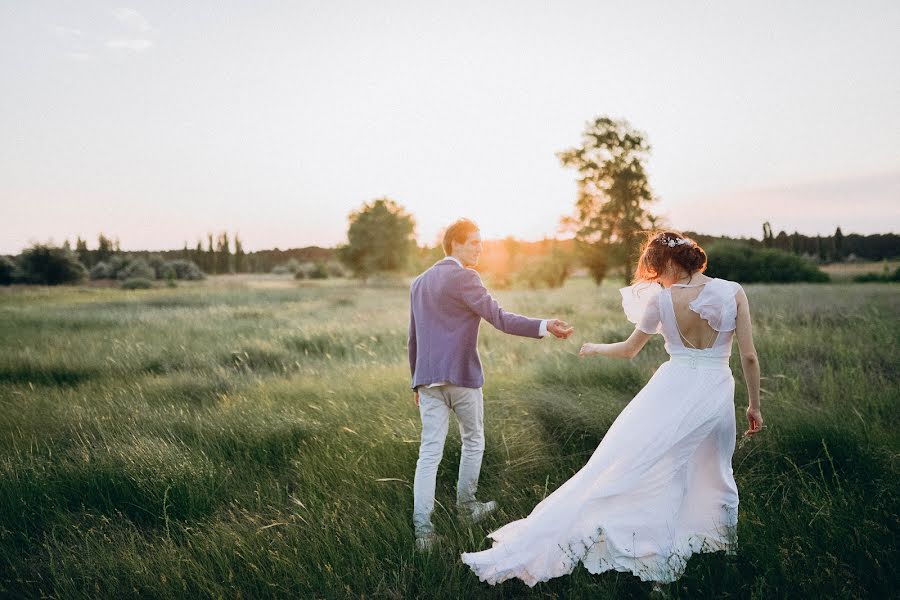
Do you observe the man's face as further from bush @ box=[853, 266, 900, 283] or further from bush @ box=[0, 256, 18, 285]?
bush @ box=[853, 266, 900, 283]

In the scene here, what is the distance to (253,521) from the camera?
11.5 feet

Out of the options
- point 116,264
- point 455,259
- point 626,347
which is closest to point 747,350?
point 626,347

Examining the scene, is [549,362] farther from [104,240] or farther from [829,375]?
[104,240]

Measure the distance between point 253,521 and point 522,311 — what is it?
13.8 m

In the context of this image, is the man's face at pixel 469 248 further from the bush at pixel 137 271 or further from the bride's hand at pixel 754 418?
the bush at pixel 137 271

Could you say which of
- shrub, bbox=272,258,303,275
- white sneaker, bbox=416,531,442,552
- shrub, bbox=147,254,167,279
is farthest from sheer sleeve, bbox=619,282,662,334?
shrub, bbox=272,258,303,275

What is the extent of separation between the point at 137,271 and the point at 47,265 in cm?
1825

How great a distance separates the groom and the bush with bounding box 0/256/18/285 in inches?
1041

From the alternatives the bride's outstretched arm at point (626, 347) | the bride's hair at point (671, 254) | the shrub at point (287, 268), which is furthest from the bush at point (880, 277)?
the shrub at point (287, 268)

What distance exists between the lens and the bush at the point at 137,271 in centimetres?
4016

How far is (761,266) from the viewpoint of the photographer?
33.9 metres

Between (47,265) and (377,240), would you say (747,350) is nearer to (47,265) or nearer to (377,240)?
(47,265)

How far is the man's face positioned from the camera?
365 centimetres

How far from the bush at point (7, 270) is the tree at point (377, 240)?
30123mm
